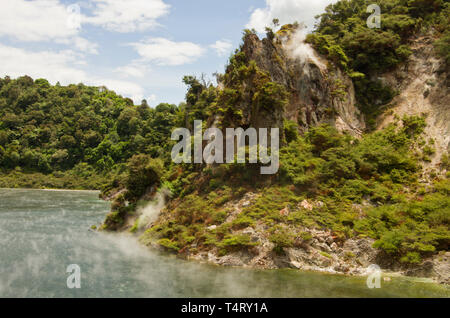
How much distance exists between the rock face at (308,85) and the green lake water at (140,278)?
16.1 meters

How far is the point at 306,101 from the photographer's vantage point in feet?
97.3

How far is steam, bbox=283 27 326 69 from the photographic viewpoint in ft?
101

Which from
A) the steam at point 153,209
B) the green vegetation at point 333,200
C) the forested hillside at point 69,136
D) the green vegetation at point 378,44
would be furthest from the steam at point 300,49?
the forested hillside at point 69,136

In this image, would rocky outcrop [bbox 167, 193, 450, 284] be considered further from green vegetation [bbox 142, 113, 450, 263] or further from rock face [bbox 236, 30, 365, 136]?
rock face [bbox 236, 30, 365, 136]

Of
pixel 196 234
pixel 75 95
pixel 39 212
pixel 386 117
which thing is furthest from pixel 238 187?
pixel 75 95

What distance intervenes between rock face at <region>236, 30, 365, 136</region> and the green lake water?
16120 mm

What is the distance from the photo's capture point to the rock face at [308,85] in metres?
29.1

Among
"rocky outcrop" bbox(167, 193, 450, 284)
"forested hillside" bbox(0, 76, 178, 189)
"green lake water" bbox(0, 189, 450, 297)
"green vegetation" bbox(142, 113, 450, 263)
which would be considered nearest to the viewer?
"green lake water" bbox(0, 189, 450, 297)

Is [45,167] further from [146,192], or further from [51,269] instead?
[51,269]

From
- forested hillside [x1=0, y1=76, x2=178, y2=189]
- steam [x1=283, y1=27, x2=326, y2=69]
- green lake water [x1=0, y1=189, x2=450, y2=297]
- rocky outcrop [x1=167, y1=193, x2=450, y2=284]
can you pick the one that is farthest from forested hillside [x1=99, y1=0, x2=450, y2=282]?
forested hillside [x1=0, y1=76, x2=178, y2=189]

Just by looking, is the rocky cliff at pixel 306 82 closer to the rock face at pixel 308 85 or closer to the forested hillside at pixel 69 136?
the rock face at pixel 308 85

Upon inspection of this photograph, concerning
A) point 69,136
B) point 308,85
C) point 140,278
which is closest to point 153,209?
point 140,278
